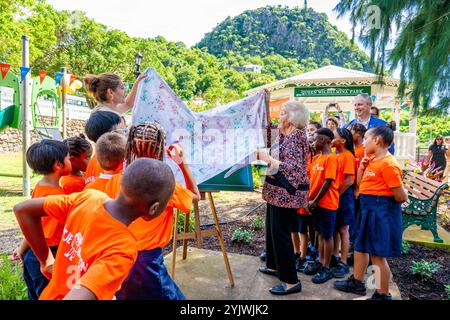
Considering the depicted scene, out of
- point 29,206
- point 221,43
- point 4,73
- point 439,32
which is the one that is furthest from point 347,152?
point 221,43

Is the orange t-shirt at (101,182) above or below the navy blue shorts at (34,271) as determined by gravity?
above

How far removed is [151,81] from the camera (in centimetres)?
285

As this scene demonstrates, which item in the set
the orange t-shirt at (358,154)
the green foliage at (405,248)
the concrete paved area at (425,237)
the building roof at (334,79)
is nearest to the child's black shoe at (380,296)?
the orange t-shirt at (358,154)

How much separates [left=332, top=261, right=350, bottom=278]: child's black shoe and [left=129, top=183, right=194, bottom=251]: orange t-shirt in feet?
7.51

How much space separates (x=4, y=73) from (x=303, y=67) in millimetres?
72961

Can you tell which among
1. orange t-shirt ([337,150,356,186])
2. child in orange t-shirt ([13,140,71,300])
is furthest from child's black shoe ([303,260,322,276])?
child in orange t-shirt ([13,140,71,300])

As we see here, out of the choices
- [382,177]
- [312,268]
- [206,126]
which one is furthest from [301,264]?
[206,126]

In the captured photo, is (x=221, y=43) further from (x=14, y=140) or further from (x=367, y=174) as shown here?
(x=367, y=174)

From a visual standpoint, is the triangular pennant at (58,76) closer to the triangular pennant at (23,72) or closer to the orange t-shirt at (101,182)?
the triangular pennant at (23,72)

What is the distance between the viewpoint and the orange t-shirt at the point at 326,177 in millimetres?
3271

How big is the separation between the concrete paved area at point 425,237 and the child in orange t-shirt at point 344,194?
5.76 feet

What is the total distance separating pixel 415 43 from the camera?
382 cm

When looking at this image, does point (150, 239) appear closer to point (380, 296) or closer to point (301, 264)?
point (380, 296)

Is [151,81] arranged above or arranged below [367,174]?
above
